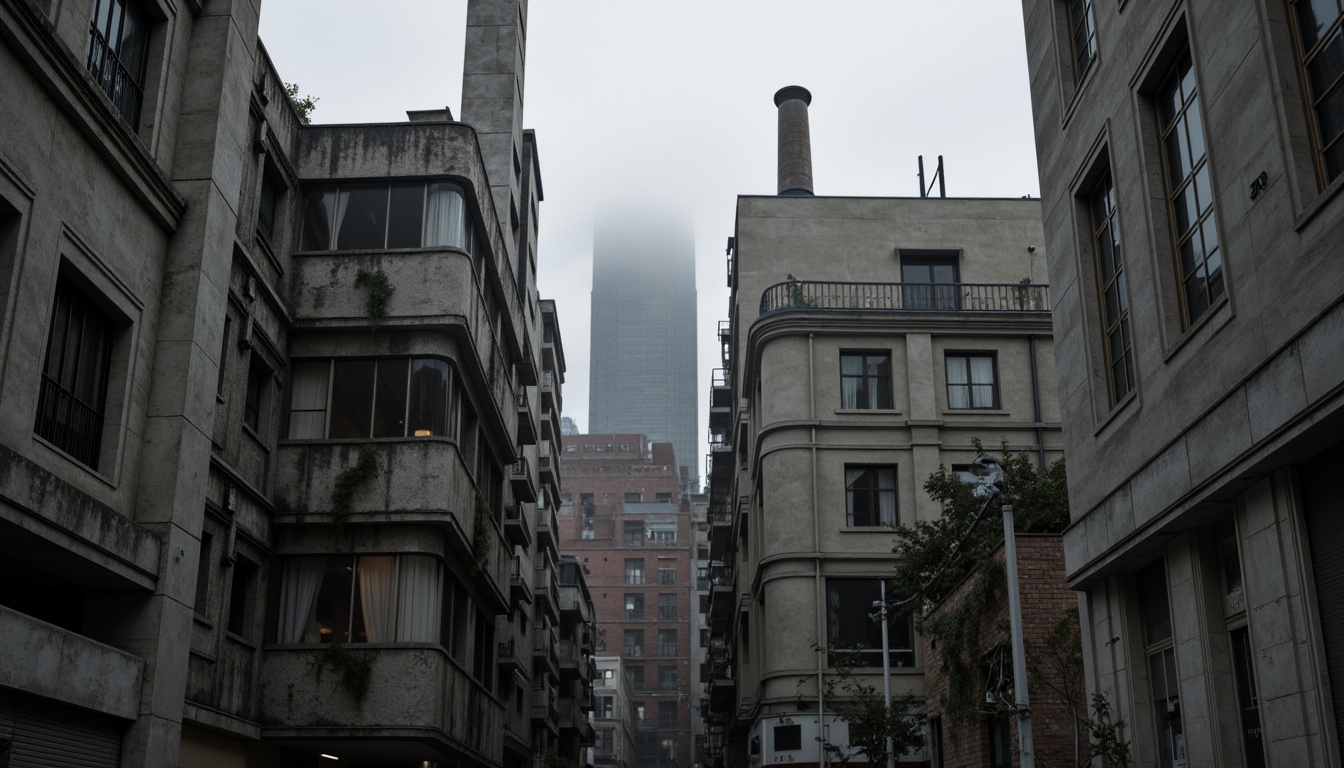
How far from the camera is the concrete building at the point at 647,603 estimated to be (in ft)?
389

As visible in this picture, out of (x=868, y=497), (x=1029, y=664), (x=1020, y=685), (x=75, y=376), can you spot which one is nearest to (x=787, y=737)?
(x=868, y=497)

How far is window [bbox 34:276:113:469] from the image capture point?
15.1 m

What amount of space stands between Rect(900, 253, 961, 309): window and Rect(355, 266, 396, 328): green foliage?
20497 mm

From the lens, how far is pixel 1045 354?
37.8 metres

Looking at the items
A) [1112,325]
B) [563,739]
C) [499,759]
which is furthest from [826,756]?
[563,739]

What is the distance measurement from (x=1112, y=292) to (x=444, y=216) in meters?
14.5

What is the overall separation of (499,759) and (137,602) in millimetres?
17648

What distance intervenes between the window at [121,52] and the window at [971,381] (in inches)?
1025

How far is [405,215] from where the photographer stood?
87.8ft

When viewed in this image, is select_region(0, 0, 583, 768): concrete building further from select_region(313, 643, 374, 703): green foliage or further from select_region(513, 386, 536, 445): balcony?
select_region(513, 386, 536, 445): balcony

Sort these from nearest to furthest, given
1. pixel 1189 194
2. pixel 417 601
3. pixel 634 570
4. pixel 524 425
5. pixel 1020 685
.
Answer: pixel 1189 194, pixel 1020 685, pixel 417 601, pixel 524 425, pixel 634 570

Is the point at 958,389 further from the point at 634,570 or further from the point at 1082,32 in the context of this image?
the point at 634,570

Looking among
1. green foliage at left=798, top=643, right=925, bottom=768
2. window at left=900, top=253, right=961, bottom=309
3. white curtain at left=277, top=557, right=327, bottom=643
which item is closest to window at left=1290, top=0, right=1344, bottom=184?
green foliage at left=798, top=643, right=925, bottom=768

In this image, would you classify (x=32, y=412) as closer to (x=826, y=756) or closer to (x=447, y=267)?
A: (x=447, y=267)
